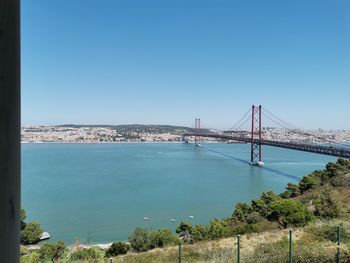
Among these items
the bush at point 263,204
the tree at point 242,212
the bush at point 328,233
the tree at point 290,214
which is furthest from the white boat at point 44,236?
the bush at point 328,233

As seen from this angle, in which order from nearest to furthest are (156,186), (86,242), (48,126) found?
(86,242) → (156,186) → (48,126)

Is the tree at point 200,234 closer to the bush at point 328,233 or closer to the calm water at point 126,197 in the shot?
the bush at point 328,233

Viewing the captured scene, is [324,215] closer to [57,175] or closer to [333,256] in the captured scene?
[333,256]

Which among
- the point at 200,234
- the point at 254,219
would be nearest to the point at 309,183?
the point at 254,219

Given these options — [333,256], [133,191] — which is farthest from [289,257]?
[133,191]

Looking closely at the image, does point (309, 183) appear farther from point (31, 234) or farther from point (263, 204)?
point (31, 234)

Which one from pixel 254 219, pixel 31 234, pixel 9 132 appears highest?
pixel 9 132
